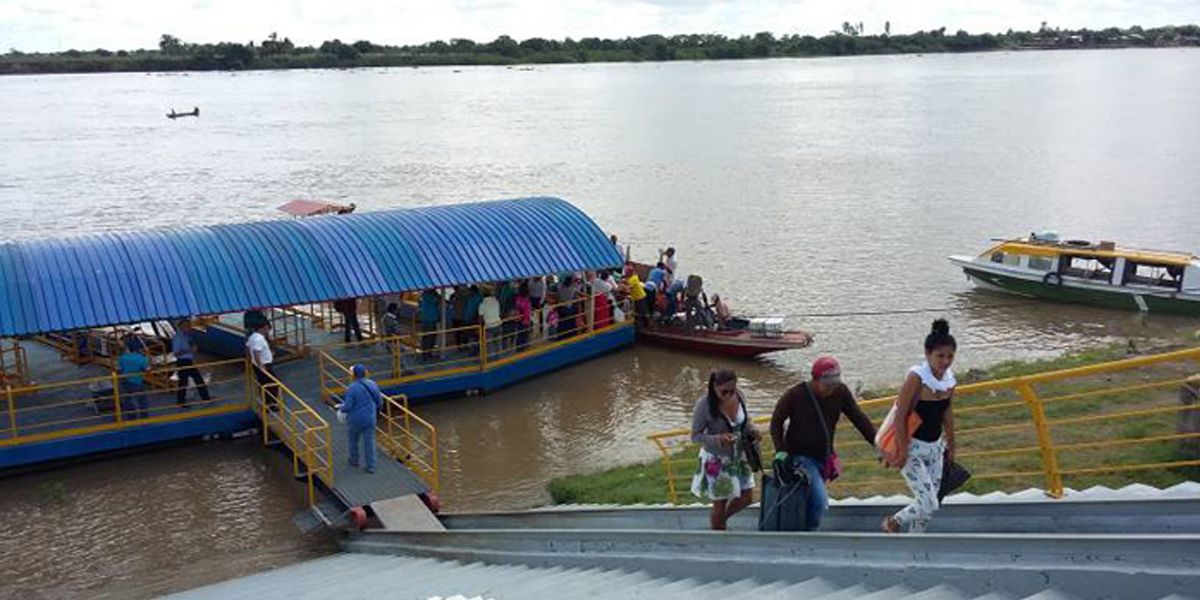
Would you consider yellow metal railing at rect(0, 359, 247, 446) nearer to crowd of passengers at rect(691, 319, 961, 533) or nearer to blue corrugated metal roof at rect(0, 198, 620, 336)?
blue corrugated metal roof at rect(0, 198, 620, 336)

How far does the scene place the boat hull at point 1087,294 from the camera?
25719mm

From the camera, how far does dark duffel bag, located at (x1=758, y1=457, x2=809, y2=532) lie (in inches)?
294

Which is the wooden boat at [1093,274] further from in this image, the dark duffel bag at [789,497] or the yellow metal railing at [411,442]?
the dark duffel bag at [789,497]

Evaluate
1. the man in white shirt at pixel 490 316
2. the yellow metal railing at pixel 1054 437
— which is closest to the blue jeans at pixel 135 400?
the man in white shirt at pixel 490 316

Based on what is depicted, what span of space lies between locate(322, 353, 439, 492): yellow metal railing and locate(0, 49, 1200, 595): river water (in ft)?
1.35

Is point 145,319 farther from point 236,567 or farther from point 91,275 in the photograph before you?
point 236,567

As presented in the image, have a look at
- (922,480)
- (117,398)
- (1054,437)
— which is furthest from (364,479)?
(1054,437)

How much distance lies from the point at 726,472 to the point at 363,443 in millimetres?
7365

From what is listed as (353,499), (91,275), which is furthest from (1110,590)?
(91,275)

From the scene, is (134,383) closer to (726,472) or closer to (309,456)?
(309,456)

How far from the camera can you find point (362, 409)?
1373 cm

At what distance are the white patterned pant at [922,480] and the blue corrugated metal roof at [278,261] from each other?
13.3 meters

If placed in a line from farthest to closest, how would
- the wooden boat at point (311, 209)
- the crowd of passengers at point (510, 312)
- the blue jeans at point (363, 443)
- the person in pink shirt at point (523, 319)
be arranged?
the wooden boat at point (311, 209) → the person in pink shirt at point (523, 319) → the crowd of passengers at point (510, 312) → the blue jeans at point (363, 443)

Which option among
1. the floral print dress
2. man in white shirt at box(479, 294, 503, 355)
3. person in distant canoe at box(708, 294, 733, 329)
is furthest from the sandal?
person in distant canoe at box(708, 294, 733, 329)
